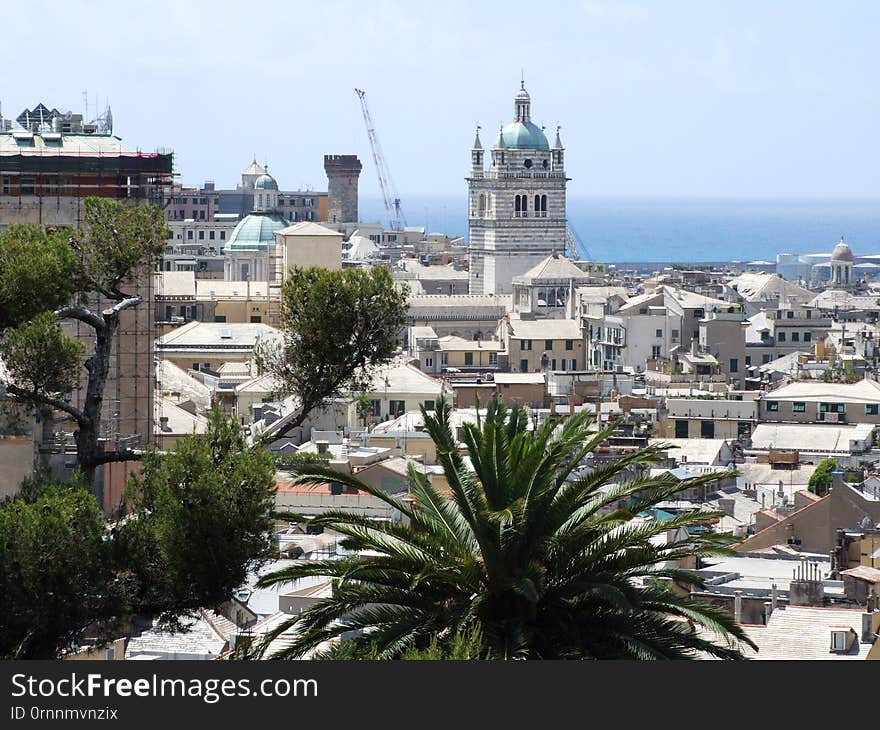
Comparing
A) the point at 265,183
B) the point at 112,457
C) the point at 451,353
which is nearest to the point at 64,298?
the point at 112,457

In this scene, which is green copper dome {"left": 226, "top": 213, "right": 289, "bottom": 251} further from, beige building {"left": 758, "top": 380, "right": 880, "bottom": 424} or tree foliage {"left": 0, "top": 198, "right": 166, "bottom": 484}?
tree foliage {"left": 0, "top": 198, "right": 166, "bottom": 484}

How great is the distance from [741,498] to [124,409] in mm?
10885

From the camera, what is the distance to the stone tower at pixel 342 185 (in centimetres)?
18650

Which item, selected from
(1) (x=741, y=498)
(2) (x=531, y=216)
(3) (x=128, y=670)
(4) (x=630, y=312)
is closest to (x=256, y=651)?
(3) (x=128, y=670)

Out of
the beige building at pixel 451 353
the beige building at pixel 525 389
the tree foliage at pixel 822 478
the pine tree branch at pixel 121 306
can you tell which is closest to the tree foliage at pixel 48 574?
the pine tree branch at pixel 121 306

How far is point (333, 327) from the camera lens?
21391 mm

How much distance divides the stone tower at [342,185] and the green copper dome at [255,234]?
2536 inches

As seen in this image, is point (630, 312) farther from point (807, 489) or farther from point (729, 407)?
point (807, 489)

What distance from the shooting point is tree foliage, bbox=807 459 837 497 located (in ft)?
147

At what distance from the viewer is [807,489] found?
46.2m

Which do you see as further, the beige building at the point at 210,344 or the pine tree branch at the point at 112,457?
the beige building at the point at 210,344

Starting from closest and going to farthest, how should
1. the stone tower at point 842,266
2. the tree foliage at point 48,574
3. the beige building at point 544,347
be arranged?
the tree foliage at point 48,574 → the beige building at point 544,347 → the stone tower at point 842,266

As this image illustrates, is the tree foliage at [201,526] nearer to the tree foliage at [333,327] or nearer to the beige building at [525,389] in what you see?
the tree foliage at [333,327]

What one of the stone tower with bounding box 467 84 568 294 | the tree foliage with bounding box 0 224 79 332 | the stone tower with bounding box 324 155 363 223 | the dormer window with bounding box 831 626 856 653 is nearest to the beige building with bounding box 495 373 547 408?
the dormer window with bounding box 831 626 856 653
